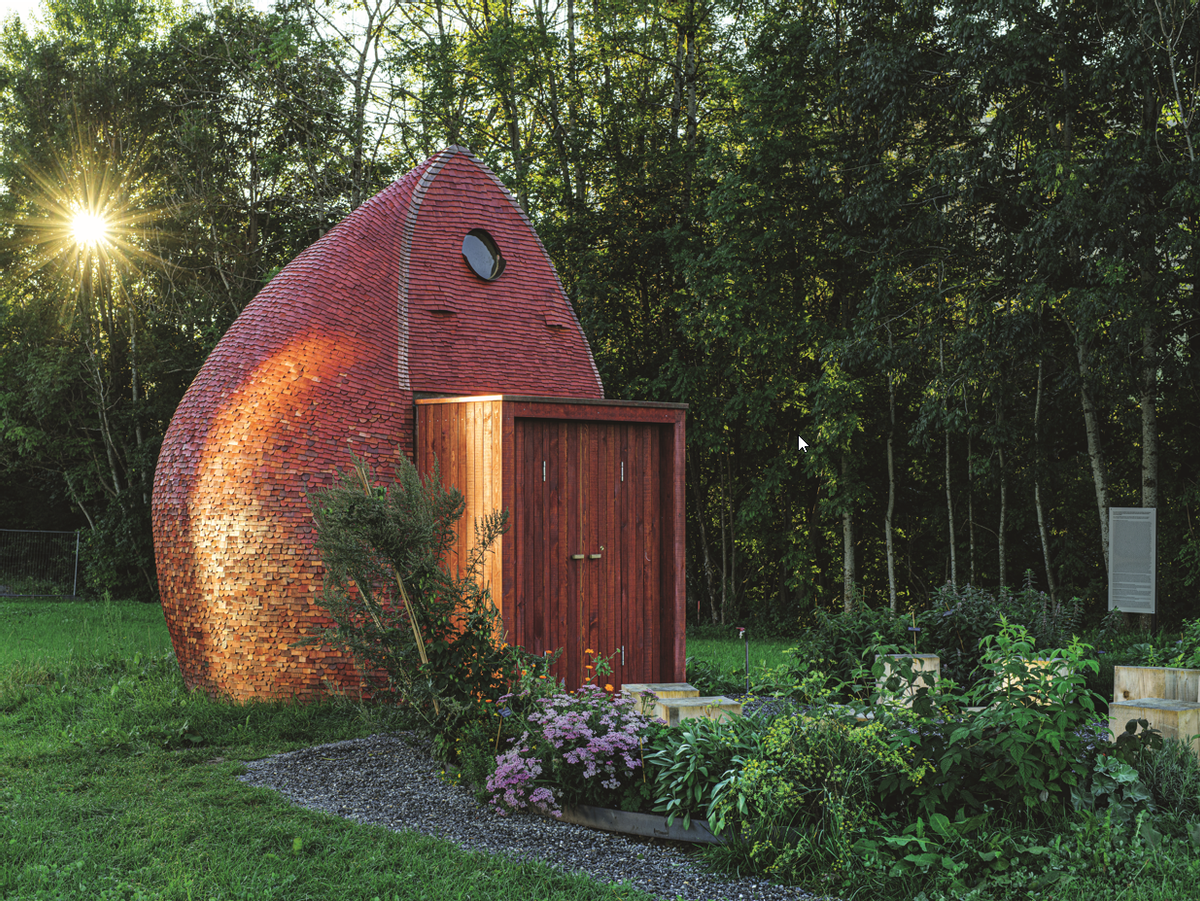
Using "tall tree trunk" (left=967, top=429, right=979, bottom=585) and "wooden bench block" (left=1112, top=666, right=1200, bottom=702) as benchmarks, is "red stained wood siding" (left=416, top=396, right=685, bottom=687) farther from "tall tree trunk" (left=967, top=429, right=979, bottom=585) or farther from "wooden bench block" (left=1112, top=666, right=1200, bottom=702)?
"tall tree trunk" (left=967, top=429, right=979, bottom=585)

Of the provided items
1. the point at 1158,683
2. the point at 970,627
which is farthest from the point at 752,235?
the point at 1158,683

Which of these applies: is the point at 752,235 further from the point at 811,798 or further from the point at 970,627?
the point at 811,798

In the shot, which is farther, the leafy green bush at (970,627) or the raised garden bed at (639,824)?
the leafy green bush at (970,627)

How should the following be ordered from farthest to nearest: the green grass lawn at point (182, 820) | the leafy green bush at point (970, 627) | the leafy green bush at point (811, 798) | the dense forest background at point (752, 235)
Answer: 1. the dense forest background at point (752, 235)
2. the leafy green bush at point (970, 627)
3. the leafy green bush at point (811, 798)
4. the green grass lawn at point (182, 820)

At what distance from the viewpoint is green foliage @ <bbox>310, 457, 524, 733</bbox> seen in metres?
6.28

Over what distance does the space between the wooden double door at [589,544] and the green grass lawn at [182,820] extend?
186cm

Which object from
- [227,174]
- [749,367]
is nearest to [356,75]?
[227,174]

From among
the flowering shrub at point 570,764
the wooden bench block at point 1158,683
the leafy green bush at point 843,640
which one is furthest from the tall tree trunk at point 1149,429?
the flowering shrub at point 570,764

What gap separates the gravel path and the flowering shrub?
14 centimetres

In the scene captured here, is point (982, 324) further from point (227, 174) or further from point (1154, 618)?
point (227, 174)

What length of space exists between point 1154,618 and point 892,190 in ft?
24.8

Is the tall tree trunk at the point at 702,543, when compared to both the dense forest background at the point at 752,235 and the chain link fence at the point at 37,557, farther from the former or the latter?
the chain link fence at the point at 37,557

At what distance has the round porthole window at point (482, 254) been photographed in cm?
1050

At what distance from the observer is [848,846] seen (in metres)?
4.52
